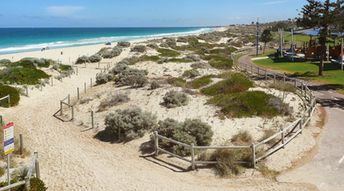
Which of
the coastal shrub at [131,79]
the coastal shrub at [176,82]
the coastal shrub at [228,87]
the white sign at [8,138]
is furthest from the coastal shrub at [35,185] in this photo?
the coastal shrub at [131,79]

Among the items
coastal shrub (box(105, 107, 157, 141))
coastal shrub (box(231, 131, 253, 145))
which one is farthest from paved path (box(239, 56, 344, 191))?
coastal shrub (box(105, 107, 157, 141))

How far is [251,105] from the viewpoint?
709 inches

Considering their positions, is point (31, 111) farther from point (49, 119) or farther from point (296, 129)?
point (296, 129)

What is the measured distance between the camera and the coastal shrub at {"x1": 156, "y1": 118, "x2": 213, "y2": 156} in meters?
13.8

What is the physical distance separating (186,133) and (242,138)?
2.43 metres

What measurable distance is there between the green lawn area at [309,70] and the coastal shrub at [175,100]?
12.4 meters

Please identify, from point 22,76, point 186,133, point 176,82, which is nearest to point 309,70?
point 176,82

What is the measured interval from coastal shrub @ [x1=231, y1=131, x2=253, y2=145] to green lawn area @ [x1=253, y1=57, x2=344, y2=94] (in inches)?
532

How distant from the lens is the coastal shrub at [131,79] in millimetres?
25844

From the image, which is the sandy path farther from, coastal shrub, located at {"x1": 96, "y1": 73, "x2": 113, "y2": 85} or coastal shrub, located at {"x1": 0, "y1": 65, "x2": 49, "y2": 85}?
coastal shrub, located at {"x1": 96, "y1": 73, "x2": 113, "y2": 85}

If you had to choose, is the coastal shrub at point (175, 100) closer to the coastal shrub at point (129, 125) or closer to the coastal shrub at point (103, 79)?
the coastal shrub at point (129, 125)

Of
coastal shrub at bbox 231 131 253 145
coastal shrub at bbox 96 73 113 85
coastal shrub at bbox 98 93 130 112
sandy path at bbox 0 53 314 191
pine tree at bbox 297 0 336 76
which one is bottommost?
sandy path at bbox 0 53 314 191

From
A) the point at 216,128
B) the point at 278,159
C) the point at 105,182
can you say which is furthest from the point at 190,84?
the point at 105,182

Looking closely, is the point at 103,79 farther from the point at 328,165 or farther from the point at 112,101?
the point at 328,165
